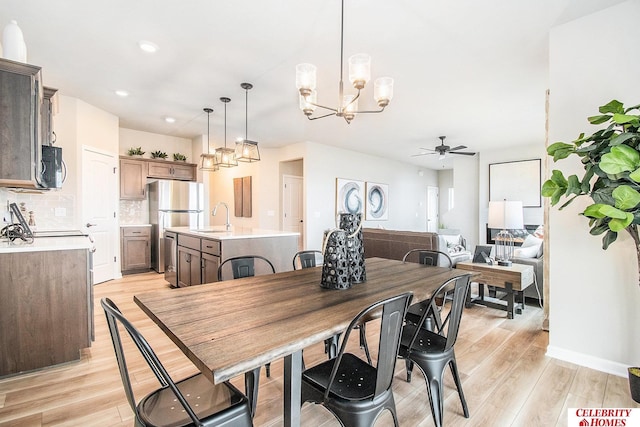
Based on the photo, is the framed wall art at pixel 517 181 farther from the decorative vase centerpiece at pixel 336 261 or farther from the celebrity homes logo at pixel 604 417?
the decorative vase centerpiece at pixel 336 261

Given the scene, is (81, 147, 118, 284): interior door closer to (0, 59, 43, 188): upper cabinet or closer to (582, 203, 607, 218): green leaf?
(0, 59, 43, 188): upper cabinet

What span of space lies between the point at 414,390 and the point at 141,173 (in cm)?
571

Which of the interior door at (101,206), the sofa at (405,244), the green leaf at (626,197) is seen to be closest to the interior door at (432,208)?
the sofa at (405,244)

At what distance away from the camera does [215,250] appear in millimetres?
3441

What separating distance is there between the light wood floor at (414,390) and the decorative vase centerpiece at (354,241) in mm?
838

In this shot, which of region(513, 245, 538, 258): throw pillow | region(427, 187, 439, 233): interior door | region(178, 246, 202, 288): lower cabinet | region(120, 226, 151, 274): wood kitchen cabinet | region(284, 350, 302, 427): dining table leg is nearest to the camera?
region(284, 350, 302, 427): dining table leg

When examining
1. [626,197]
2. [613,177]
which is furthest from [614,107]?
[626,197]

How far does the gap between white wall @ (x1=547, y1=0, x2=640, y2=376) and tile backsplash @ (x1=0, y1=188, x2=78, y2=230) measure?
5.34 meters

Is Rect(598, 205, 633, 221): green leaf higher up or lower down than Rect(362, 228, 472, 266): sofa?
higher up

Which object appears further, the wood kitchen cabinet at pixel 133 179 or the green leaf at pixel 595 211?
the wood kitchen cabinet at pixel 133 179

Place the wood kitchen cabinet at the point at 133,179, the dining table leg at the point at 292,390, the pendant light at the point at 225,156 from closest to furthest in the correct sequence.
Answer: the dining table leg at the point at 292,390
the pendant light at the point at 225,156
the wood kitchen cabinet at the point at 133,179

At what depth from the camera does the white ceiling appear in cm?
229

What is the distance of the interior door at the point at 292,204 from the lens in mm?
7261

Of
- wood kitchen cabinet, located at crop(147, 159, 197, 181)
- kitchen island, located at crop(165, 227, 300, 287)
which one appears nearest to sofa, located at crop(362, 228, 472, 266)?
kitchen island, located at crop(165, 227, 300, 287)
